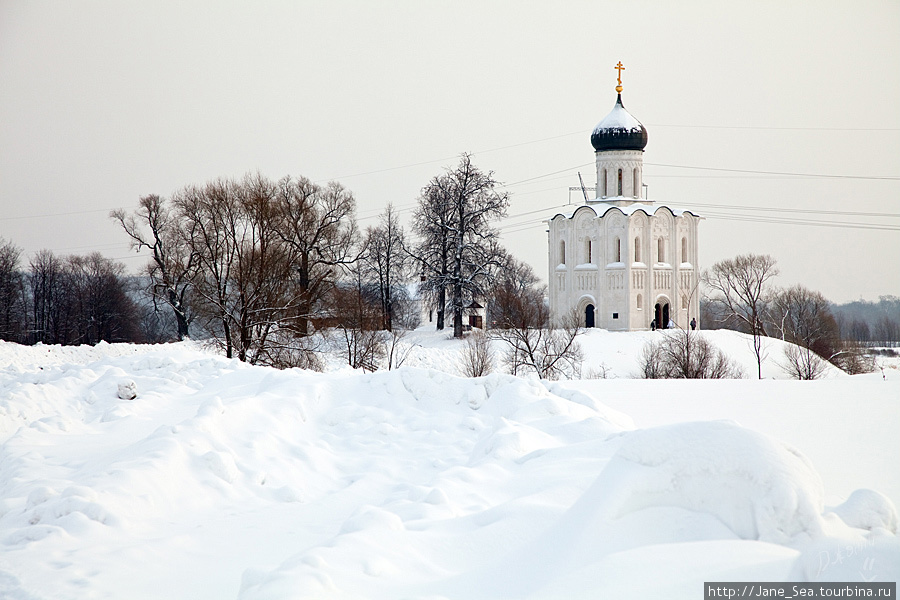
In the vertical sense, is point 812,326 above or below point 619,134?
below

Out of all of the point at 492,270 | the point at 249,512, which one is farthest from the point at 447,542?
the point at 492,270

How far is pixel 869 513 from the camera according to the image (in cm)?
473

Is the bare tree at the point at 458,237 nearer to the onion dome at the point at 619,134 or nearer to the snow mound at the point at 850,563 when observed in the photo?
the onion dome at the point at 619,134

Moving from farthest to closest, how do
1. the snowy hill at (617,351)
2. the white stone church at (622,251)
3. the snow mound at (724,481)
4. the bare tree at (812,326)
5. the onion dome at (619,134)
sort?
1. the onion dome at (619,134)
2. the white stone church at (622,251)
3. the bare tree at (812,326)
4. the snowy hill at (617,351)
5. the snow mound at (724,481)

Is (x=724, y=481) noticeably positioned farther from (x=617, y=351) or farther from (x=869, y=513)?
(x=617, y=351)

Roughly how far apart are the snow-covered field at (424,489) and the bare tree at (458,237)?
21933 millimetres

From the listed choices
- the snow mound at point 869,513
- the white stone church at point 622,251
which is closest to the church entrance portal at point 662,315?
the white stone church at point 622,251

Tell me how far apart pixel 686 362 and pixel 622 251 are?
1688 centimetres

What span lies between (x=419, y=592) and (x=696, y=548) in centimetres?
152

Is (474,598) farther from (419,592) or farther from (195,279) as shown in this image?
(195,279)

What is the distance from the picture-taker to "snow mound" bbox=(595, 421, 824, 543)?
462 cm

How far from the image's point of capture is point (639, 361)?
28.9 m

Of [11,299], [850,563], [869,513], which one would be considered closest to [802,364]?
[869,513]

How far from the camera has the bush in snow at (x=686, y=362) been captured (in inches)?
1009
